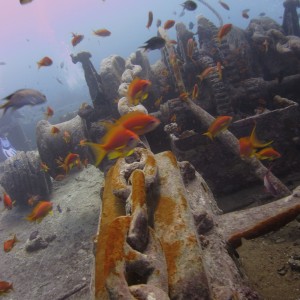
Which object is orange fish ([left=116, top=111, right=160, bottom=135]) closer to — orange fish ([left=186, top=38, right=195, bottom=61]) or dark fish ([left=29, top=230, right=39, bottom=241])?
orange fish ([left=186, top=38, right=195, bottom=61])

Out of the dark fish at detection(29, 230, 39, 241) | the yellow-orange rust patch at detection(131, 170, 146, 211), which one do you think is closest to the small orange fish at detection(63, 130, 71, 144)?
the dark fish at detection(29, 230, 39, 241)

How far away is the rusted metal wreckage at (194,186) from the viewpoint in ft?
5.79

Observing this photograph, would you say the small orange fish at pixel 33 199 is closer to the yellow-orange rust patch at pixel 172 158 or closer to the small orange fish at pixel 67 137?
the small orange fish at pixel 67 137

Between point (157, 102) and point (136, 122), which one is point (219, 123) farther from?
point (157, 102)

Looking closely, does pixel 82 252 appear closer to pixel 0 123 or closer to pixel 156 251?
pixel 156 251

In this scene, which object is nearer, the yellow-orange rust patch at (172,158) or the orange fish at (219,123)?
the yellow-orange rust patch at (172,158)

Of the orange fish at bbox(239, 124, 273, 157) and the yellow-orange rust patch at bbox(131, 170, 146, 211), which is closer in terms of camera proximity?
the yellow-orange rust patch at bbox(131, 170, 146, 211)

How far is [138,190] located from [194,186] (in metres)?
1.05

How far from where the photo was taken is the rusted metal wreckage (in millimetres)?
1765

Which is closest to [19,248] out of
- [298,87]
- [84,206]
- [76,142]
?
[84,206]

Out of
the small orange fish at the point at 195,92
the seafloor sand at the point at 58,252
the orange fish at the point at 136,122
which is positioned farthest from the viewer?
the small orange fish at the point at 195,92

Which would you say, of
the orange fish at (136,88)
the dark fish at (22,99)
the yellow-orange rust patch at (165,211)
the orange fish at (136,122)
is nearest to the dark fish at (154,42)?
the orange fish at (136,88)

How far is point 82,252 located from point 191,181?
356 cm

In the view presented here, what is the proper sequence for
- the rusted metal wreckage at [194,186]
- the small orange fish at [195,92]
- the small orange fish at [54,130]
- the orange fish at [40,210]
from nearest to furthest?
the rusted metal wreckage at [194,186]
the orange fish at [40,210]
the small orange fish at [195,92]
the small orange fish at [54,130]
